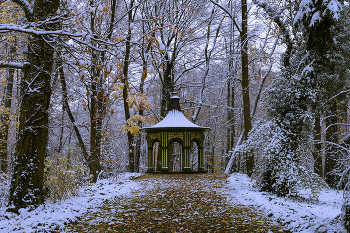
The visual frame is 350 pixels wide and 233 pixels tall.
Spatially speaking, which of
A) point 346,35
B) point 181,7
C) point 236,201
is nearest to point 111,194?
point 236,201

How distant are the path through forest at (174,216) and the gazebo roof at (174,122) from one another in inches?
240

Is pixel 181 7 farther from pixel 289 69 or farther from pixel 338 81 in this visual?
pixel 338 81

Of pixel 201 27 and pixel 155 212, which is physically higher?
pixel 201 27

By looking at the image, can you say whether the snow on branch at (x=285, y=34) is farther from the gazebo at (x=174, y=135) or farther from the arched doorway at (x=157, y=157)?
the arched doorway at (x=157, y=157)

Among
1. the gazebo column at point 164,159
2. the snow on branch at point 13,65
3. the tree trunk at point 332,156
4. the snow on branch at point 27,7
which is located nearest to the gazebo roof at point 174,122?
the gazebo column at point 164,159

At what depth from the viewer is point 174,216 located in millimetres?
5215

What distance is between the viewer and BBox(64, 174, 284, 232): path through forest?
4.44 m

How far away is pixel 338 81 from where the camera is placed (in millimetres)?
6766

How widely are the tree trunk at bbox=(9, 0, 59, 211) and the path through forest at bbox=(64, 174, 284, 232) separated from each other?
1.07 metres

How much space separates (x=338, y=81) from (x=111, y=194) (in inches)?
247

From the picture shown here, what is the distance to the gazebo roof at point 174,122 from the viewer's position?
13.2 meters

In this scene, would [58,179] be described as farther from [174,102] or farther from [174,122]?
[174,102]

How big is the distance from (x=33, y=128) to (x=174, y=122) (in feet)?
29.2

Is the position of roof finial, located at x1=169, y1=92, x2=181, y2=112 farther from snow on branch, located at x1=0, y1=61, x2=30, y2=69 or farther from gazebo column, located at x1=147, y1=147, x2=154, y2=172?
snow on branch, located at x1=0, y1=61, x2=30, y2=69
